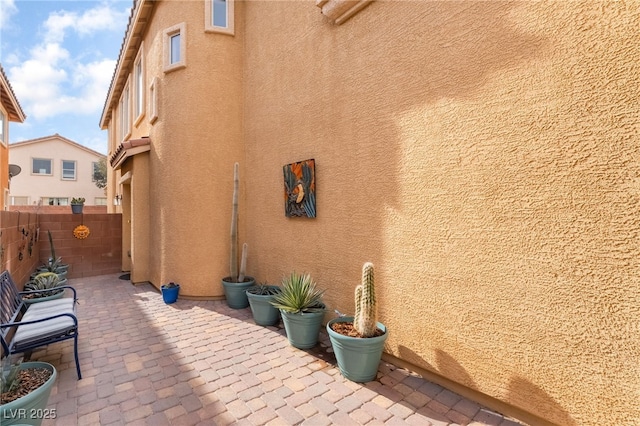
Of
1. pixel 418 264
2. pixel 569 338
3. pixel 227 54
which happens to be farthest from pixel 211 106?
pixel 569 338

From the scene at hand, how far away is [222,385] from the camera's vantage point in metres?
3.82

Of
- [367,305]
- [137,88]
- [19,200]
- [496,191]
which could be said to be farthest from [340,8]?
[19,200]

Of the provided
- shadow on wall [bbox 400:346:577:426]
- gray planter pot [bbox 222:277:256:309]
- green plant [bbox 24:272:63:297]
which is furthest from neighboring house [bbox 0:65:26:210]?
shadow on wall [bbox 400:346:577:426]

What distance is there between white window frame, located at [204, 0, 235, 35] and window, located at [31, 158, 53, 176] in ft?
94.9

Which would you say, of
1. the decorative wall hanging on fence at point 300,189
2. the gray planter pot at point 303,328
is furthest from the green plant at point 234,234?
the gray planter pot at point 303,328

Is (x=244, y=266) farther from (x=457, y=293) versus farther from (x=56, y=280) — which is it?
(x=457, y=293)

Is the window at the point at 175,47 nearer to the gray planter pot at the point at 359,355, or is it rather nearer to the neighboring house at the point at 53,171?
the gray planter pot at the point at 359,355

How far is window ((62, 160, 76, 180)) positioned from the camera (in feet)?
90.6

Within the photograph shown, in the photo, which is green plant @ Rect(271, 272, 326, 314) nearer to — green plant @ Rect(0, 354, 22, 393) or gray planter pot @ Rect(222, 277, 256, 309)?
gray planter pot @ Rect(222, 277, 256, 309)

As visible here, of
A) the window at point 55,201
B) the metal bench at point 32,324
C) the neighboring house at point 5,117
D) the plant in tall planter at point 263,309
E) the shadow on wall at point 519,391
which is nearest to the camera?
the shadow on wall at point 519,391

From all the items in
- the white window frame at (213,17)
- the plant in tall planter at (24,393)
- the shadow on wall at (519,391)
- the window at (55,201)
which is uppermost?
the white window frame at (213,17)

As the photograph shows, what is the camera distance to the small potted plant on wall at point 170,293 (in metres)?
7.12

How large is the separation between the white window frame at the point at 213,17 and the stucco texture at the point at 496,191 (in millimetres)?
3679

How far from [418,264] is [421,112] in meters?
2.02
